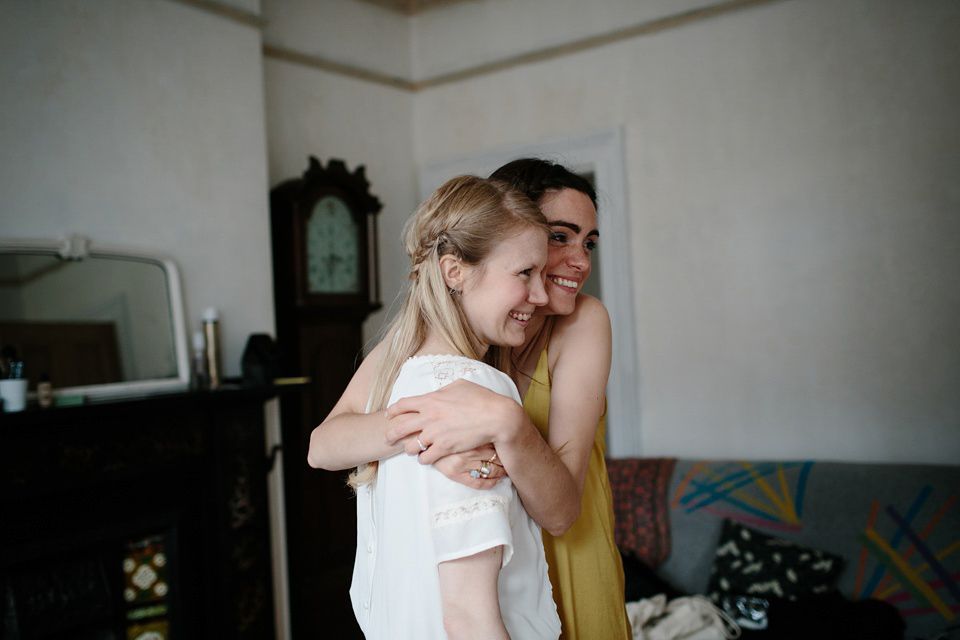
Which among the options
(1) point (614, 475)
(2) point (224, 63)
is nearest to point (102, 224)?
(2) point (224, 63)

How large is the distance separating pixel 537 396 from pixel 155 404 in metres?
1.64

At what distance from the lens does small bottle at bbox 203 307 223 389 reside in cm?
260

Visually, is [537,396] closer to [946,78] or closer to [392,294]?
[946,78]

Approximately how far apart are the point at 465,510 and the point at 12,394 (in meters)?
1.76

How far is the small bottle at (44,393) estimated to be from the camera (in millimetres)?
2115

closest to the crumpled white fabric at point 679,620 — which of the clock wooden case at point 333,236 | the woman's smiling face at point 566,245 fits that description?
the woman's smiling face at point 566,245

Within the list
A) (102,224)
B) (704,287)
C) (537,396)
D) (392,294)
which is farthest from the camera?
(392,294)

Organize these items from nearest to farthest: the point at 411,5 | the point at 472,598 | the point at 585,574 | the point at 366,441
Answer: the point at 472,598 → the point at 366,441 → the point at 585,574 → the point at 411,5

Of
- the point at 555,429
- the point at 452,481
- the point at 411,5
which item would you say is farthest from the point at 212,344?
the point at 411,5

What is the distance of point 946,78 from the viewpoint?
8.92 feet

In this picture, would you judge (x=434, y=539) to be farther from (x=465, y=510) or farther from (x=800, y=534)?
(x=800, y=534)

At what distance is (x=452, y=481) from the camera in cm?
87

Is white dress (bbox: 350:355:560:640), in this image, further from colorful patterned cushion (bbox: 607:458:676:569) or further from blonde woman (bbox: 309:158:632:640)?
colorful patterned cushion (bbox: 607:458:676:569)

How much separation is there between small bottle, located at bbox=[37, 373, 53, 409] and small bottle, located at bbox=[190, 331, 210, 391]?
495 mm
